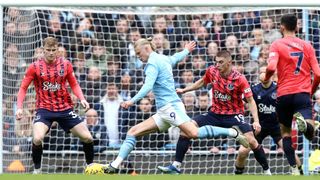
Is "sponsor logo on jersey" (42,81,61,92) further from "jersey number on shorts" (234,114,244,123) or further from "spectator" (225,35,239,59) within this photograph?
"spectator" (225,35,239,59)

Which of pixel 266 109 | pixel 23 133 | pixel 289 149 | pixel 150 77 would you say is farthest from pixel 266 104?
pixel 23 133

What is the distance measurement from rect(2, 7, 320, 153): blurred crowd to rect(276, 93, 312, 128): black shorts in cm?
315

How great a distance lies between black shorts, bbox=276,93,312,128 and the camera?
36.2 ft

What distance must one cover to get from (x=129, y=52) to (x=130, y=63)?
0.18 meters

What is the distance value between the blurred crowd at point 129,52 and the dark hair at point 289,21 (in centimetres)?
322

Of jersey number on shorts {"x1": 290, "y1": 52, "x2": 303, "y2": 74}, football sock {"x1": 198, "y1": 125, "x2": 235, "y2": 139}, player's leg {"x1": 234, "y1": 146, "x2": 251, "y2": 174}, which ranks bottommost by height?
player's leg {"x1": 234, "y1": 146, "x2": 251, "y2": 174}

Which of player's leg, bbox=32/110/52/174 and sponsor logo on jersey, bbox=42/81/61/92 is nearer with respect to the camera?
player's leg, bbox=32/110/52/174

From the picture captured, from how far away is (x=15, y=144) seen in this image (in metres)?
14.0

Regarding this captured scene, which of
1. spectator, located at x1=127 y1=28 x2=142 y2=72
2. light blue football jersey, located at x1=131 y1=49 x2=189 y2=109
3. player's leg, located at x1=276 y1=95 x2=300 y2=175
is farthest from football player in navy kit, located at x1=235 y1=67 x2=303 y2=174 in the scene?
spectator, located at x1=127 y1=28 x2=142 y2=72

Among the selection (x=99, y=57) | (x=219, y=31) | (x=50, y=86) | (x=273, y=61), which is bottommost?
(x=50, y=86)

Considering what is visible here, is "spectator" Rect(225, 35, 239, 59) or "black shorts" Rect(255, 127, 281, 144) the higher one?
"spectator" Rect(225, 35, 239, 59)

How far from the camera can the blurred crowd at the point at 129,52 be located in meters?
14.5

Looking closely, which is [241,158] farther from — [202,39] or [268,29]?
[268,29]

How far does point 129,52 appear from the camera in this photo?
1505 cm
